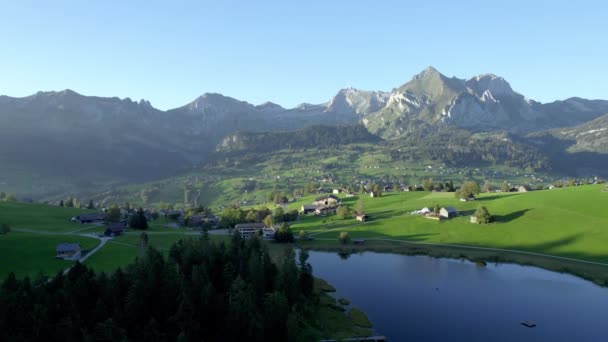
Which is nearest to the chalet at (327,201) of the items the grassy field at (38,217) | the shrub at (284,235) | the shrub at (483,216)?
the shrub at (284,235)

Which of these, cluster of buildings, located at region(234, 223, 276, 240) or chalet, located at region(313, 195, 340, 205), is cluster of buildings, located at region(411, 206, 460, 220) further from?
cluster of buildings, located at region(234, 223, 276, 240)

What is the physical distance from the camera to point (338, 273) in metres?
90.1

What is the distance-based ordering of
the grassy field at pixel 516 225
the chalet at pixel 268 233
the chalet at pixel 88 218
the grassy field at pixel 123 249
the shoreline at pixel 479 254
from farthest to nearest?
the chalet at pixel 88 218 → the chalet at pixel 268 233 → the grassy field at pixel 516 225 → the shoreline at pixel 479 254 → the grassy field at pixel 123 249

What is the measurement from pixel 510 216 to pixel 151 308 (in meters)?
108

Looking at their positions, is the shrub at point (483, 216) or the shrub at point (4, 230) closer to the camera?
the shrub at point (4, 230)

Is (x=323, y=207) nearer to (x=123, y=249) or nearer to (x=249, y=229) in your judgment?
(x=249, y=229)

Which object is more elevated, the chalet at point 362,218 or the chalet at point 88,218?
the chalet at point 88,218

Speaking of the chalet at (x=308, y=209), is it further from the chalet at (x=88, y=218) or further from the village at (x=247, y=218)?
the chalet at (x=88, y=218)

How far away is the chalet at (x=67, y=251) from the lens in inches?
3467

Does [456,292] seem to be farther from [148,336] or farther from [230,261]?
[148,336]

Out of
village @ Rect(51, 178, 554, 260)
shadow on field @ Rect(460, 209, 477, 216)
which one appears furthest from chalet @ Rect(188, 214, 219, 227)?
shadow on field @ Rect(460, 209, 477, 216)

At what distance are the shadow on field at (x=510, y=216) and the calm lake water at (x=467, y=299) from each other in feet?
104

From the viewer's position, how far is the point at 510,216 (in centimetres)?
12319

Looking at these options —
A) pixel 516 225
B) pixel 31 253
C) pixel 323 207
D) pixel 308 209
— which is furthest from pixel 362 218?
pixel 31 253
